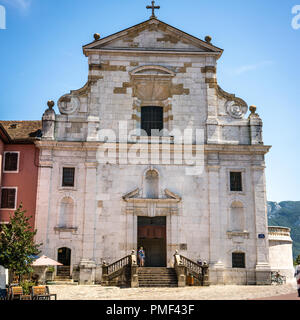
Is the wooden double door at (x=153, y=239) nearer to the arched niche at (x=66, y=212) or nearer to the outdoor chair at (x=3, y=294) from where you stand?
the arched niche at (x=66, y=212)

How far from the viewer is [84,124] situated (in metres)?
30.1

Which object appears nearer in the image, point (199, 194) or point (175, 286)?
point (175, 286)

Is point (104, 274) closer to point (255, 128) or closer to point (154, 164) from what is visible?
point (154, 164)

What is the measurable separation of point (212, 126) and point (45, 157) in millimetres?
11689

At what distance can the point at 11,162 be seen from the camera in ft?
98.6

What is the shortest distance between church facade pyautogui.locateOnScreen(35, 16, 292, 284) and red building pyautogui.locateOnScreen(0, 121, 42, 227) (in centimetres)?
110

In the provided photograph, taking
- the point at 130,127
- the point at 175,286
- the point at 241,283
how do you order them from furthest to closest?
the point at 130,127, the point at 241,283, the point at 175,286

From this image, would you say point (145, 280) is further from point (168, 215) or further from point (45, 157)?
point (45, 157)

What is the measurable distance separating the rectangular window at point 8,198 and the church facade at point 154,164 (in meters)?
2.03

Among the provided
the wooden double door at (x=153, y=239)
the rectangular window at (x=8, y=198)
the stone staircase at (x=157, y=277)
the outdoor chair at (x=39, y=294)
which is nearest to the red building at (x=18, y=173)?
the rectangular window at (x=8, y=198)

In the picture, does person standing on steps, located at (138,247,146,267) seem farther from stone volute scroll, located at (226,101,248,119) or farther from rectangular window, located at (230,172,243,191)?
stone volute scroll, located at (226,101,248,119)

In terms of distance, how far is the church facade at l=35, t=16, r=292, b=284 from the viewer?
93.0ft

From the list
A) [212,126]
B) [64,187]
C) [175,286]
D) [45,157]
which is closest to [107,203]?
[64,187]

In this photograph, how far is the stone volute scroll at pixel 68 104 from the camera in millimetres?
30281
